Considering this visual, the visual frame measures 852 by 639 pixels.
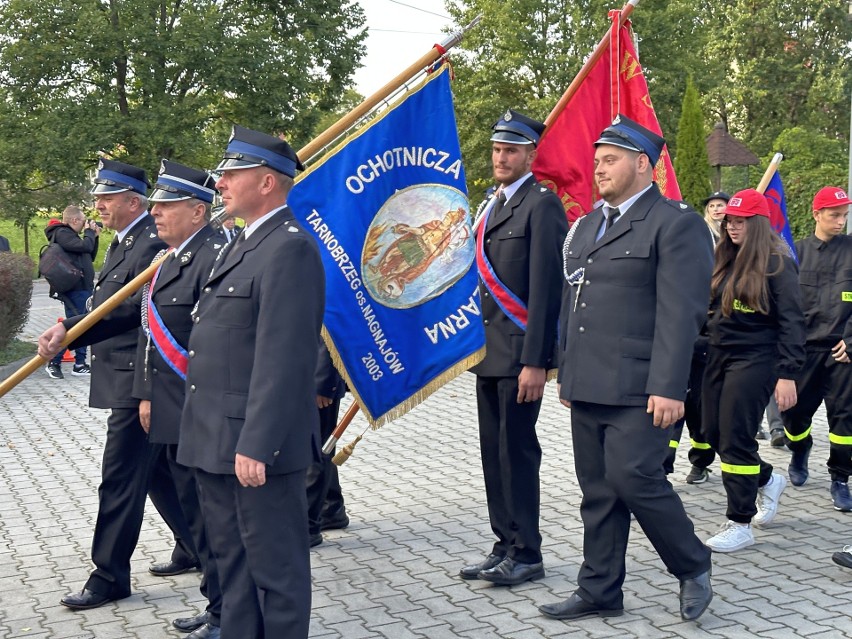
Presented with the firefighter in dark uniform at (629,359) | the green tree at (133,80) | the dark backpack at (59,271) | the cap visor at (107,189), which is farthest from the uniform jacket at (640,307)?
the green tree at (133,80)

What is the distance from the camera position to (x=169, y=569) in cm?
581

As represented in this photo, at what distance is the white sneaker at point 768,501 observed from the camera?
6543 mm

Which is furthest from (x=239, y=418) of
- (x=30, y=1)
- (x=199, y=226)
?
(x=30, y=1)

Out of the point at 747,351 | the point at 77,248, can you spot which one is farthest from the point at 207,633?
the point at 77,248

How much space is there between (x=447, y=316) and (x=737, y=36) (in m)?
47.5

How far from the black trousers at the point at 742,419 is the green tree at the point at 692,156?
25218 millimetres

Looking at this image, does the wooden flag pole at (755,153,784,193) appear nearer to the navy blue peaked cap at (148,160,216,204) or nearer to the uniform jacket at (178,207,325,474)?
the navy blue peaked cap at (148,160,216,204)

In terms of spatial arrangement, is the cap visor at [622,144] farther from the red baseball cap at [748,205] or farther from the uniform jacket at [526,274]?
the red baseball cap at [748,205]

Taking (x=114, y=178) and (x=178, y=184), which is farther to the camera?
(x=114, y=178)

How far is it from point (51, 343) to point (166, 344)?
52 centimetres

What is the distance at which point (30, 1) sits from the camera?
26.5 metres

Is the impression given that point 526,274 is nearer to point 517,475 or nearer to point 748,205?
point 517,475

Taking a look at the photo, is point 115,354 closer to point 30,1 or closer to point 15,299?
point 15,299

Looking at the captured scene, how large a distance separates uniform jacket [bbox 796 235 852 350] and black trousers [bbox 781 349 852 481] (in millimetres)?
139
